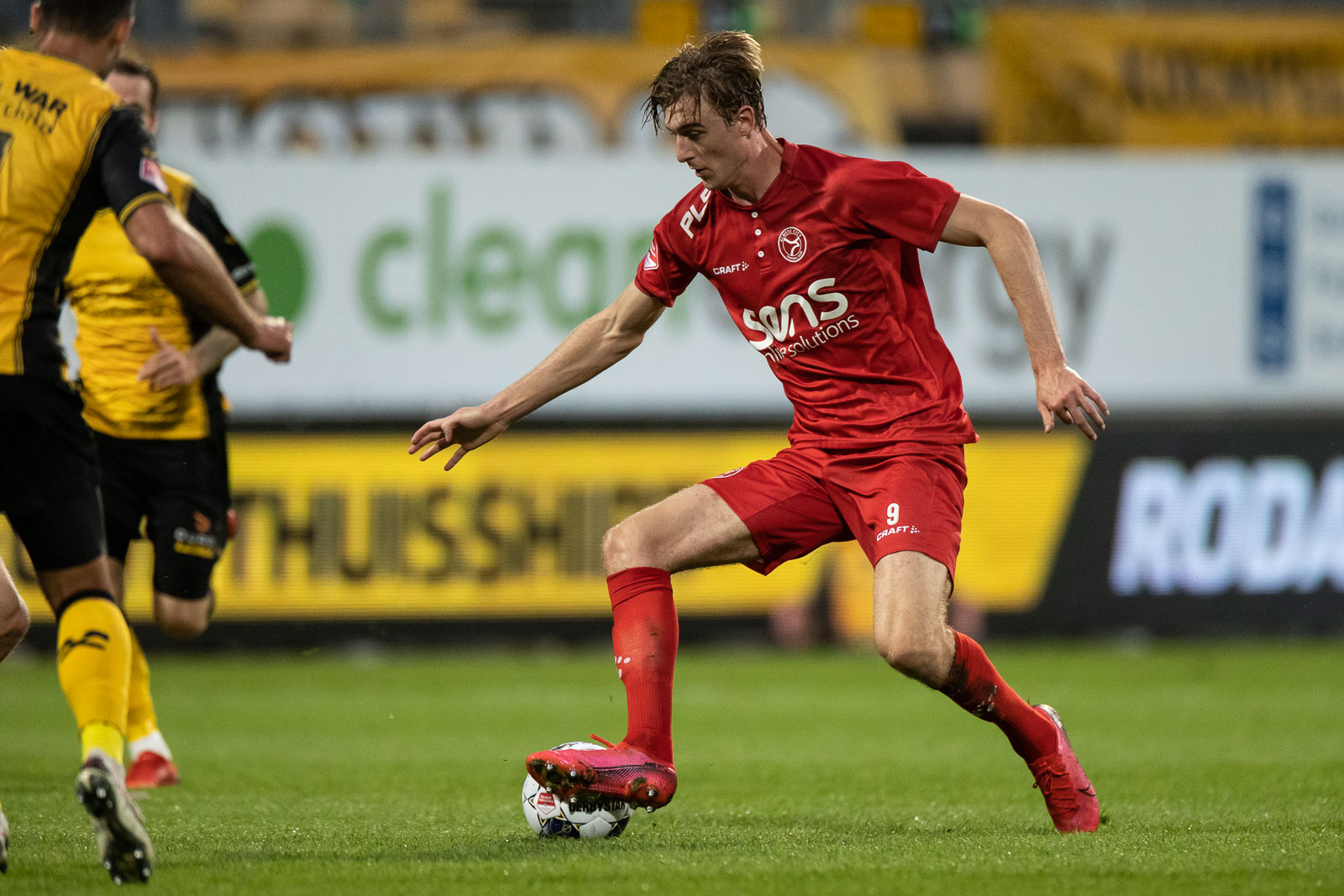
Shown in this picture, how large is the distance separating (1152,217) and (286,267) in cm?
653

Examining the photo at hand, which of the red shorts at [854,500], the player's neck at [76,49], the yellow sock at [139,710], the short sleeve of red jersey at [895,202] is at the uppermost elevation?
the player's neck at [76,49]

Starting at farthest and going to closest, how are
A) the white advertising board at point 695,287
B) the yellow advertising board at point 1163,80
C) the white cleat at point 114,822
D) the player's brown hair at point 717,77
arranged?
the yellow advertising board at point 1163,80 → the white advertising board at point 695,287 → the player's brown hair at point 717,77 → the white cleat at point 114,822

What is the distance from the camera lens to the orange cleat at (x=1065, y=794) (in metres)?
4.81

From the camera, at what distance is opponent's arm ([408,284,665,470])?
4.91 metres

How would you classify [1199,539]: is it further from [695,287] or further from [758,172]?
[758,172]

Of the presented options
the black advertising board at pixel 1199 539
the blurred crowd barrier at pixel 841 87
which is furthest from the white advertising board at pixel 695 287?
the blurred crowd barrier at pixel 841 87

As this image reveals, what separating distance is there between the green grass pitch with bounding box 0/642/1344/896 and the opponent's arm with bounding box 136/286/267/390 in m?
1.50

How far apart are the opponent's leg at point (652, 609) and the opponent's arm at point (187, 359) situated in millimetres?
1939

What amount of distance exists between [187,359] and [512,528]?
572 cm

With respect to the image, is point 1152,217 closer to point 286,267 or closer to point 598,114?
point 598,114

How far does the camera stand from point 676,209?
5.05 metres

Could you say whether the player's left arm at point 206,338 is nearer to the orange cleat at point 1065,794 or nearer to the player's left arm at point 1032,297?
the player's left arm at point 1032,297

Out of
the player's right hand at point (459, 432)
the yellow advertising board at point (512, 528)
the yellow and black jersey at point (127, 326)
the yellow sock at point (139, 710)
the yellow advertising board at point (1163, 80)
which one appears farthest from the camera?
the yellow advertising board at point (1163, 80)

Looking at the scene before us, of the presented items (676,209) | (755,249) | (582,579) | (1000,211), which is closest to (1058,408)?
(1000,211)
